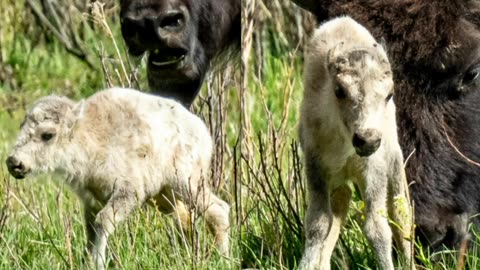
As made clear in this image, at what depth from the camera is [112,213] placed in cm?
595

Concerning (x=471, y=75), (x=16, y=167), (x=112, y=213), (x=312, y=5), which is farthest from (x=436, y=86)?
(x=16, y=167)

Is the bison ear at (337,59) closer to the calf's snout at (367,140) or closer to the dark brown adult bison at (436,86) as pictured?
the calf's snout at (367,140)

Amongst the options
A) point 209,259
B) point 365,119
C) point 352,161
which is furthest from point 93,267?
point 365,119

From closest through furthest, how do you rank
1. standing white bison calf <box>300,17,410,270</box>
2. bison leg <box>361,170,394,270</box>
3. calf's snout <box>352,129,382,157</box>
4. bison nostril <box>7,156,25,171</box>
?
calf's snout <box>352,129,382,157</box> < standing white bison calf <box>300,17,410,270</box> < bison leg <box>361,170,394,270</box> < bison nostril <box>7,156,25,171</box>

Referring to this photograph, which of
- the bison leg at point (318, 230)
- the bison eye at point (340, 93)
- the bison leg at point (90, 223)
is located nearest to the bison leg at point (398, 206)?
the bison leg at point (318, 230)

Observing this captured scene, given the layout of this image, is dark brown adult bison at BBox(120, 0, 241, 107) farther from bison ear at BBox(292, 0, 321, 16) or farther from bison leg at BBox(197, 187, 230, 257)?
bison leg at BBox(197, 187, 230, 257)

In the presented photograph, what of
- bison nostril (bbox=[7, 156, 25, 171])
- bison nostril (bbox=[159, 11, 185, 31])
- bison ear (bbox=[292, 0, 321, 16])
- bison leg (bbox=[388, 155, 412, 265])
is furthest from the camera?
bison ear (bbox=[292, 0, 321, 16])

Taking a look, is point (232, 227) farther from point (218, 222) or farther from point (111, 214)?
point (111, 214)

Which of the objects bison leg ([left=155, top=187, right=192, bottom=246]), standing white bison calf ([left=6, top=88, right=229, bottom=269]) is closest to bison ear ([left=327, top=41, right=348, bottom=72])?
standing white bison calf ([left=6, top=88, right=229, bottom=269])

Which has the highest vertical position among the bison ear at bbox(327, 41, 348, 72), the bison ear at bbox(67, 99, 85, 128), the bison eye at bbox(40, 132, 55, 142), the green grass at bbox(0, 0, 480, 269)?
the bison ear at bbox(327, 41, 348, 72)

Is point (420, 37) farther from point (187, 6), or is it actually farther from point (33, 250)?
point (33, 250)

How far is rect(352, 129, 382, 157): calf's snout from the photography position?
4.69m

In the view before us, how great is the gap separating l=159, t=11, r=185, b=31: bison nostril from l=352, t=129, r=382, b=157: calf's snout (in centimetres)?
191

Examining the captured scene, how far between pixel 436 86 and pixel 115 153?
140 centimetres
